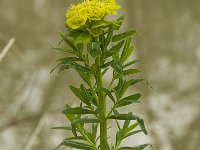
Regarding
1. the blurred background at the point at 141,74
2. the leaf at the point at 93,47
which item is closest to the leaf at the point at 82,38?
the leaf at the point at 93,47

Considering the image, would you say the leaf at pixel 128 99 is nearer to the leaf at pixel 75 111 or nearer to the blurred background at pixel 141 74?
the leaf at pixel 75 111

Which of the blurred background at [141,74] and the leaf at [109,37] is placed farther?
the blurred background at [141,74]

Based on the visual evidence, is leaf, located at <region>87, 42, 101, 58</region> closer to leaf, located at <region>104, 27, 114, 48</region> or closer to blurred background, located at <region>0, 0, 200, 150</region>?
leaf, located at <region>104, 27, 114, 48</region>

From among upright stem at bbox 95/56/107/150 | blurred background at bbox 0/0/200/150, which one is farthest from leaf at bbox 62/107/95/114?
blurred background at bbox 0/0/200/150

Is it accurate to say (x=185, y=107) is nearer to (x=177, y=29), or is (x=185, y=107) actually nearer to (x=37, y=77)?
(x=177, y=29)

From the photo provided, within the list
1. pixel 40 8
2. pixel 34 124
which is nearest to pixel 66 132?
pixel 34 124
